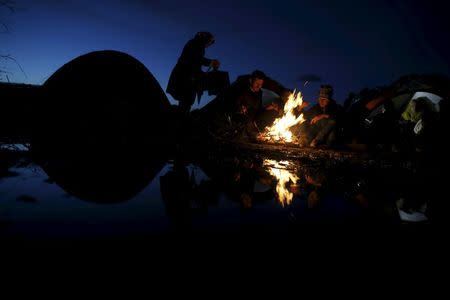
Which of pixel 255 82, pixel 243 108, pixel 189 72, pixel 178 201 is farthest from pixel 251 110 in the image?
pixel 178 201

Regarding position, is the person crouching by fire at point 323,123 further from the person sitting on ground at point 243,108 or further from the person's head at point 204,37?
the person's head at point 204,37

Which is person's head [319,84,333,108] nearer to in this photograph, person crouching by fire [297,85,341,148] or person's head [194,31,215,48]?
person crouching by fire [297,85,341,148]

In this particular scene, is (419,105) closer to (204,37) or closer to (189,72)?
(204,37)

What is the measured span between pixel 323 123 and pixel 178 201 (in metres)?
7.20

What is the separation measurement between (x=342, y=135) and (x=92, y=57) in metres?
7.98

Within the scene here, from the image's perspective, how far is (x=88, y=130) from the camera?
466cm

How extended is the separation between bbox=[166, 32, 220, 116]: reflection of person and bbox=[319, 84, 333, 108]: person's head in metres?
4.01

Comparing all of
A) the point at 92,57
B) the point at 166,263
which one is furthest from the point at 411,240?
the point at 92,57

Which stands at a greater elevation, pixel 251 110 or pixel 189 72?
pixel 189 72

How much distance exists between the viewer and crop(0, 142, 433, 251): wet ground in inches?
59.1

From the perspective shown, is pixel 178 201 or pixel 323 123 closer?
pixel 178 201

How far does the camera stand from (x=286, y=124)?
8180 millimetres

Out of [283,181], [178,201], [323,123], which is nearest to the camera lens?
[178,201]

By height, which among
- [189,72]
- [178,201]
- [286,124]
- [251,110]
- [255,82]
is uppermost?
[255,82]
